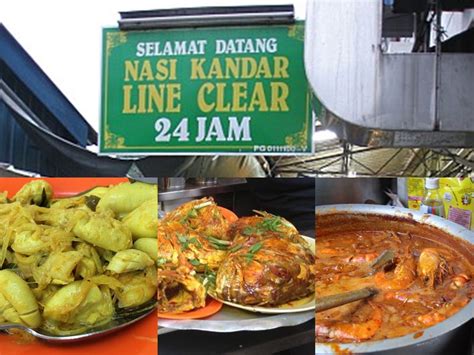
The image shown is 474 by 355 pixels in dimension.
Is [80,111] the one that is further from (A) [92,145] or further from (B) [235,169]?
(B) [235,169]

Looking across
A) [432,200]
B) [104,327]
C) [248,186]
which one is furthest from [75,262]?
[432,200]

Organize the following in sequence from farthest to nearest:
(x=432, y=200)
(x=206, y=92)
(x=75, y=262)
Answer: (x=206, y=92)
(x=432, y=200)
(x=75, y=262)

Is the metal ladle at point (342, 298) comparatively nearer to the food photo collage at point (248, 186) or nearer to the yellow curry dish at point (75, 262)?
the food photo collage at point (248, 186)

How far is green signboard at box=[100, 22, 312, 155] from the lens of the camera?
10.3 ft

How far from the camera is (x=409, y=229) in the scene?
2.96 m

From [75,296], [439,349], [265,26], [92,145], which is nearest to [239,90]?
[265,26]

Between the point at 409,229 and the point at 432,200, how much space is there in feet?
0.66

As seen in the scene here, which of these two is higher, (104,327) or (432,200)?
(432,200)

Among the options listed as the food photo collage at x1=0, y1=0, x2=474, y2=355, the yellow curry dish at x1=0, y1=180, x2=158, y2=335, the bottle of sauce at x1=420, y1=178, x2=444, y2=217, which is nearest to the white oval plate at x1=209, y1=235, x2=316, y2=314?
the food photo collage at x1=0, y1=0, x2=474, y2=355

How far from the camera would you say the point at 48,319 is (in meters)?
2.83

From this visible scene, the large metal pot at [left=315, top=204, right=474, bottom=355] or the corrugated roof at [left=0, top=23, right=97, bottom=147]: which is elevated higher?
the corrugated roof at [left=0, top=23, right=97, bottom=147]

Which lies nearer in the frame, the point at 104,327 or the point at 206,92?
the point at 104,327

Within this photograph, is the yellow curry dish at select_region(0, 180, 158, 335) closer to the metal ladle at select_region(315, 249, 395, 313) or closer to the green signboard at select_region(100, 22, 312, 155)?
the green signboard at select_region(100, 22, 312, 155)

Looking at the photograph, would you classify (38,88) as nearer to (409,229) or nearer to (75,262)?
(75,262)
